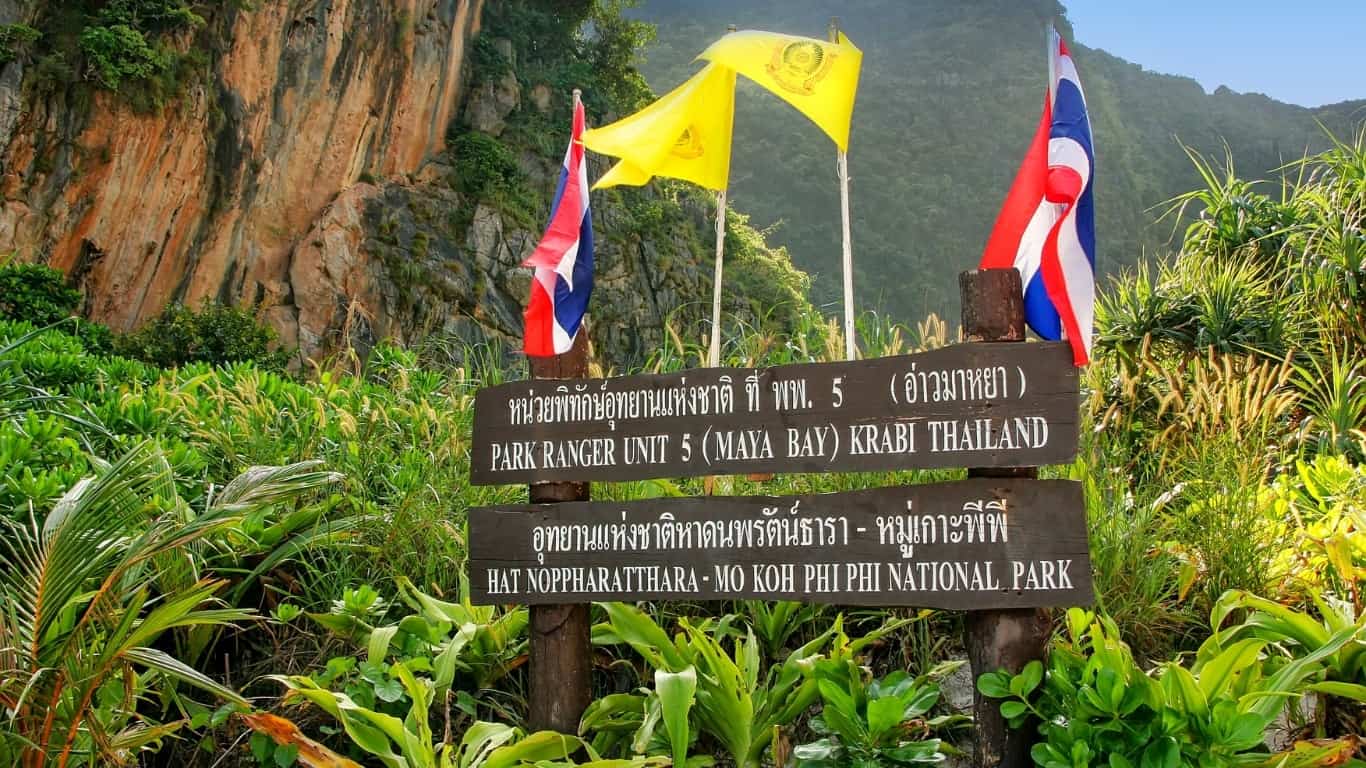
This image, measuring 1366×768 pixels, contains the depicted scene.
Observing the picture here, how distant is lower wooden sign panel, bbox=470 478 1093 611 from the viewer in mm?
3391

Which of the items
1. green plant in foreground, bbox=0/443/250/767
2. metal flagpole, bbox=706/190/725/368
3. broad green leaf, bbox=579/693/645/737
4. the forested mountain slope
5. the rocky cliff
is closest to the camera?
green plant in foreground, bbox=0/443/250/767

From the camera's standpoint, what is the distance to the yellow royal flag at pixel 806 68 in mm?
5059

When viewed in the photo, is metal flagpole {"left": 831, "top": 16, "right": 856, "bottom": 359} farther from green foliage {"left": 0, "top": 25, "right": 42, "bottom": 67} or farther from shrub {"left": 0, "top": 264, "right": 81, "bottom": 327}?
green foliage {"left": 0, "top": 25, "right": 42, "bottom": 67}

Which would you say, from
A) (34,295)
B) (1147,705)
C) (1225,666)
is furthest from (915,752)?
(34,295)

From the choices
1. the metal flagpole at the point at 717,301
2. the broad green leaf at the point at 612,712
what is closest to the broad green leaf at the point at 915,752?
the broad green leaf at the point at 612,712

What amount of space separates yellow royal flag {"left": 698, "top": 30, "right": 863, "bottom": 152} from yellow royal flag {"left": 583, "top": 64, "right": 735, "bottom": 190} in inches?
4.9

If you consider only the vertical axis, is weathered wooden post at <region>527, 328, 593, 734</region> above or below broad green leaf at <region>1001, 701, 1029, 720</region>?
above

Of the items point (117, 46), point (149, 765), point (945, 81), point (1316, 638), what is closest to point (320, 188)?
point (117, 46)

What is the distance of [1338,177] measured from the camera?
8383 mm

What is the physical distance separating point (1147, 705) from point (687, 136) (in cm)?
308

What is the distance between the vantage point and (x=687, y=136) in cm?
510

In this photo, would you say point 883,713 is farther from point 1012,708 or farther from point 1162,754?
point 1162,754

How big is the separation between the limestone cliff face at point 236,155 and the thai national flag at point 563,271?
16.6m

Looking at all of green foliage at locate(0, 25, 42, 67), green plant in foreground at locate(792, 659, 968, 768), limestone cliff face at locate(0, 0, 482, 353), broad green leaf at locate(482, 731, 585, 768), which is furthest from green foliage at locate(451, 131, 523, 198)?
green plant in foreground at locate(792, 659, 968, 768)
